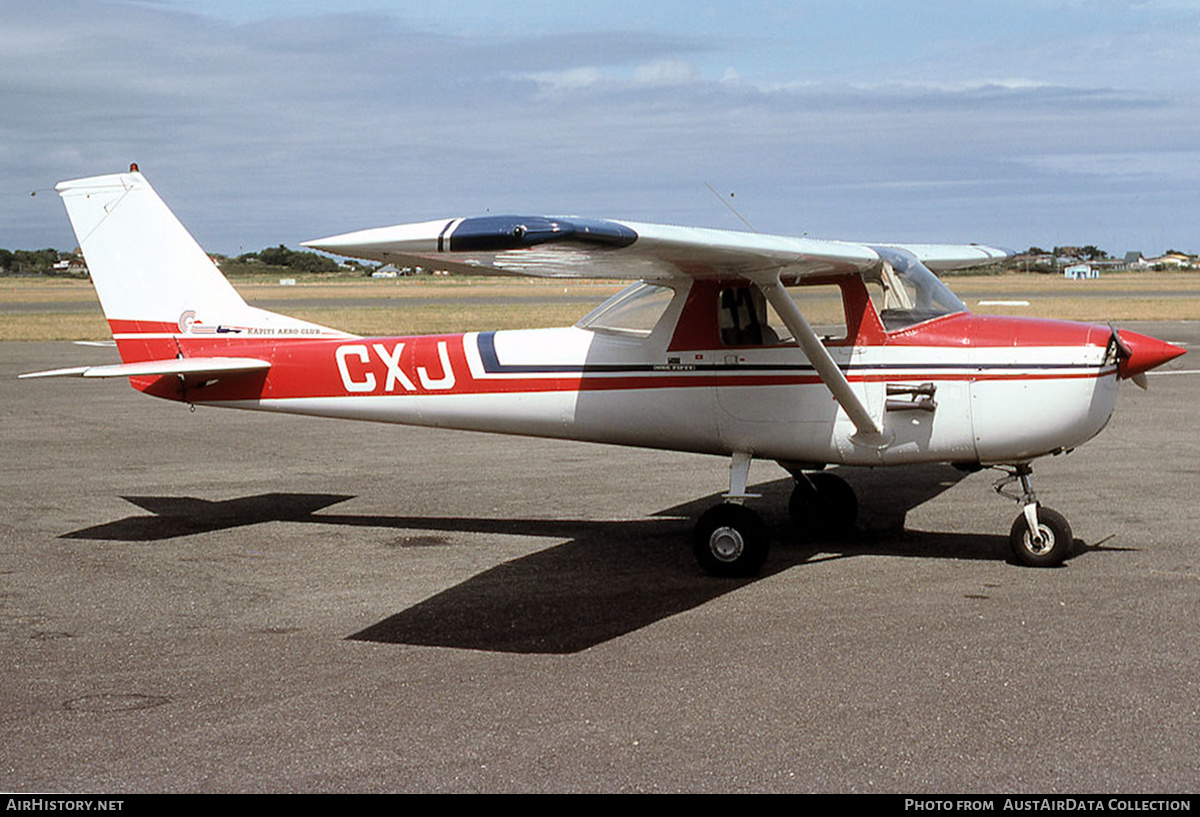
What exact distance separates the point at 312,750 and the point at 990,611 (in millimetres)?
3868

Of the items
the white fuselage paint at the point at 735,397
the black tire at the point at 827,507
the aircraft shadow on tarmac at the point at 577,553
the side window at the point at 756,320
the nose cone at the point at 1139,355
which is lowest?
the aircraft shadow on tarmac at the point at 577,553

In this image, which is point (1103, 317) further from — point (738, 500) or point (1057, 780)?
point (1057, 780)

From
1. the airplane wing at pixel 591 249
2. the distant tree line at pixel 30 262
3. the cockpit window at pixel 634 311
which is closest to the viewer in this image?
the airplane wing at pixel 591 249

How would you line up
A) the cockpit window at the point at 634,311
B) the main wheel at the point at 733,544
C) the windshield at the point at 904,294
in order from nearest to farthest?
the main wheel at the point at 733,544, the windshield at the point at 904,294, the cockpit window at the point at 634,311

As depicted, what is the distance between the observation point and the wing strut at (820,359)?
7.53 metres

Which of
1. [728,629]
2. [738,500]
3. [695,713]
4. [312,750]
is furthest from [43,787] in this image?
[738,500]

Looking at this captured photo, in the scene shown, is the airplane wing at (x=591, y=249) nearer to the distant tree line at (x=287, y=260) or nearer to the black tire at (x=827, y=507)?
the black tire at (x=827, y=507)

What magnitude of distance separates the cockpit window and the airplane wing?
0.32 metres

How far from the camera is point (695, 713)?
528 centimetres

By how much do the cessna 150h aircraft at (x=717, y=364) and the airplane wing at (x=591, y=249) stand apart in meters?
0.04

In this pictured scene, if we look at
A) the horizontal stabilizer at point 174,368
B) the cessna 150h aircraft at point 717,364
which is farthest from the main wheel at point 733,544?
the horizontal stabilizer at point 174,368

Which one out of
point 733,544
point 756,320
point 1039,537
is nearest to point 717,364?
point 756,320

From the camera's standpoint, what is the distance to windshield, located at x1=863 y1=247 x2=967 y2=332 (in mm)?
8062

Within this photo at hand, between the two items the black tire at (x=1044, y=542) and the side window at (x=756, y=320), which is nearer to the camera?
the black tire at (x=1044, y=542)
